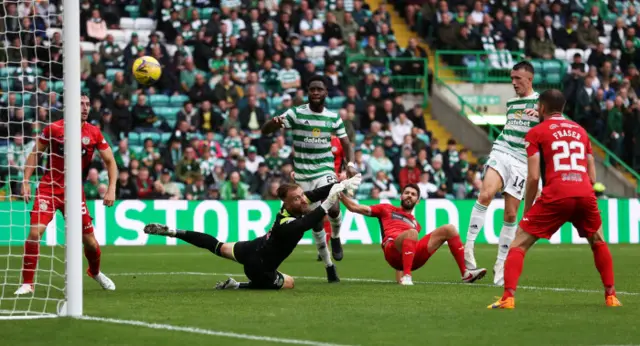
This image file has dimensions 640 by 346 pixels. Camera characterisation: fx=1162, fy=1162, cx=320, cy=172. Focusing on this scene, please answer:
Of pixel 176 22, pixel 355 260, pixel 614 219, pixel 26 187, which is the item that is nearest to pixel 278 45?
pixel 176 22

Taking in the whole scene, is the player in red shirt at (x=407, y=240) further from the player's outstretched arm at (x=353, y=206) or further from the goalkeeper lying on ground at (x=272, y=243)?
the goalkeeper lying on ground at (x=272, y=243)

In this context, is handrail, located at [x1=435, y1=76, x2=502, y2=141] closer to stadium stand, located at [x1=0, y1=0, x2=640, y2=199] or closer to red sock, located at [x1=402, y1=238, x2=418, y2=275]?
stadium stand, located at [x1=0, y1=0, x2=640, y2=199]

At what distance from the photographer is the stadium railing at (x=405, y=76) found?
2967 cm

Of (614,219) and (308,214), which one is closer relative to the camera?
(308,214)

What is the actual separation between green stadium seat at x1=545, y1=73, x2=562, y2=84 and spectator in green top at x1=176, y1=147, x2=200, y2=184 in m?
11.1

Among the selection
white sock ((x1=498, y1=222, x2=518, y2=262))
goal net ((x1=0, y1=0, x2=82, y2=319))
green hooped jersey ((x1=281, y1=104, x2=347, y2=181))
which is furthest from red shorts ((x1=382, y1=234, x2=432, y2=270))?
goal net ((x1=0, y1=0, x2=82, y2=319))

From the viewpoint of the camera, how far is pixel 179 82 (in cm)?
2656

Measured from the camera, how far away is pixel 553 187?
982cm

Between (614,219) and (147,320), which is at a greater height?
(147,320)

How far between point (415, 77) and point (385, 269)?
14.7 metres

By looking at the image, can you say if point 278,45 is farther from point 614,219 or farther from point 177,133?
point 614,219

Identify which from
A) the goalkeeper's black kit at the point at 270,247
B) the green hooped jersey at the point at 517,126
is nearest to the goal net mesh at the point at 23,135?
the goalkeeper's black kit at the point at 270,247

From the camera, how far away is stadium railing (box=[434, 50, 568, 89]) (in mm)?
30828

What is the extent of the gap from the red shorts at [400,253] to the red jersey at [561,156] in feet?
10.2
